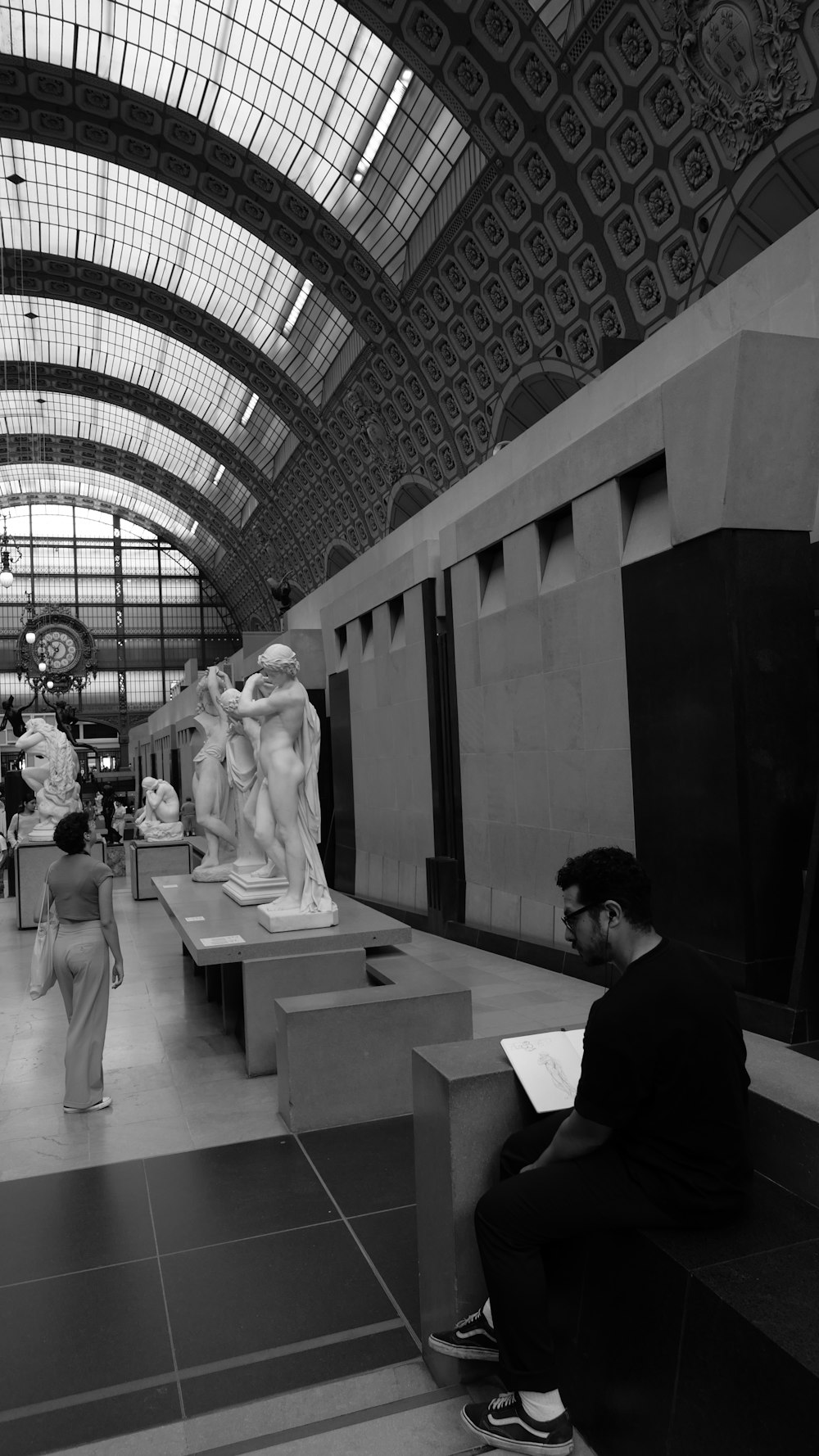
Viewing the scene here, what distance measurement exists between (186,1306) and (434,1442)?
4.13 ft

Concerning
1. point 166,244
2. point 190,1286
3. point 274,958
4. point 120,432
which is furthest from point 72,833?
point 120,432

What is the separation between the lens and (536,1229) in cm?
265

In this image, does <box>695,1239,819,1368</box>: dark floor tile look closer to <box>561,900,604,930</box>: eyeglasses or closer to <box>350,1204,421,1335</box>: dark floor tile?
<box>561,900,604,930</box>: eyeglasses

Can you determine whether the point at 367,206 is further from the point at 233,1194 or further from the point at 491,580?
the point at 233,1194

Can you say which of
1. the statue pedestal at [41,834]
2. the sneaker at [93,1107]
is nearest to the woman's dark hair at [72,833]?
the sneaker at [93,1107]

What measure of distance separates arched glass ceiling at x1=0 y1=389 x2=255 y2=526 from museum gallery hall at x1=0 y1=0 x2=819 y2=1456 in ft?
63.6

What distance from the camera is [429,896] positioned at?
11.9m

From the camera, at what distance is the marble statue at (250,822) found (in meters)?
8.40

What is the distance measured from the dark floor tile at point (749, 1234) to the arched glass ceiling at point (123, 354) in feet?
104

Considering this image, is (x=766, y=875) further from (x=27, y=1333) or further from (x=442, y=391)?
(x=442, y=391)

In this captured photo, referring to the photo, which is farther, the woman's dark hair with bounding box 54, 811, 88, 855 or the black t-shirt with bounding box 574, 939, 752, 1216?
the woman's dark hair with bounding box 54, 811, 88, 855

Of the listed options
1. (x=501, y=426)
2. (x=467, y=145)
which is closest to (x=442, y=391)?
(x=501, y=426)

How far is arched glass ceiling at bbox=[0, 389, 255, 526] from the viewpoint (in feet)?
139

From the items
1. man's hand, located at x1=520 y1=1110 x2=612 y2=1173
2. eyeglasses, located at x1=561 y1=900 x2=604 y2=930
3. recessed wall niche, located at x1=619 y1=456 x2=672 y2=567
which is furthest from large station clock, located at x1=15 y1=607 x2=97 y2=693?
man's hand, located at x1=520 y1=1110 x2=612 y2=1173
